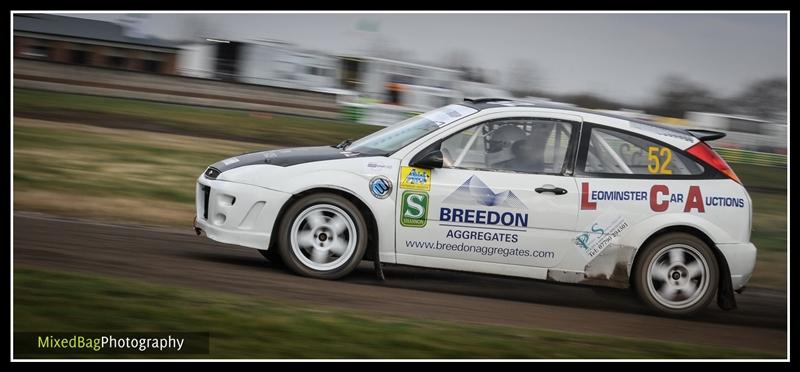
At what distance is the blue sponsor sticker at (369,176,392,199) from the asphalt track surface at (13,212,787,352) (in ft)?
2.55

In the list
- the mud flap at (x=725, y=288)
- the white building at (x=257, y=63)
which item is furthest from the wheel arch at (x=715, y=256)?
the white building at (x=257, y=63)

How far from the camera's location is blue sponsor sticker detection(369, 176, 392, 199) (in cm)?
752

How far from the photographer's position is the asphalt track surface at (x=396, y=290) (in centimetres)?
711

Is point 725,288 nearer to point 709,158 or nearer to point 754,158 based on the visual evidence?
point 709,158

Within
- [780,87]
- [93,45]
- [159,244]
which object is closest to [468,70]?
[780,87]

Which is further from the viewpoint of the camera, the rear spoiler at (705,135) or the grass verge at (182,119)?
the grass verge at (182,119)

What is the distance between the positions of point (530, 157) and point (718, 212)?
172 cm

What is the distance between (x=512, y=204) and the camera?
24.9ft

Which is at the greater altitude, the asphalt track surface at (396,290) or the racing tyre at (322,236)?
the racing tyre at (322,236)

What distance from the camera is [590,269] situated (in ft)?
25.7

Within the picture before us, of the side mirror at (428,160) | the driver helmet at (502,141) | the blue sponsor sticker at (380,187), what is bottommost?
the blue sponsor sticker at (380,187)

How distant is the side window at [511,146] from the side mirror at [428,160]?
9cm

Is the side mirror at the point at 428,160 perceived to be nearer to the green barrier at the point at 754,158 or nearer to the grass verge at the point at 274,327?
the grass verge at the point at 274,327

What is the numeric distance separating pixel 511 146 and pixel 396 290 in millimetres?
1567
